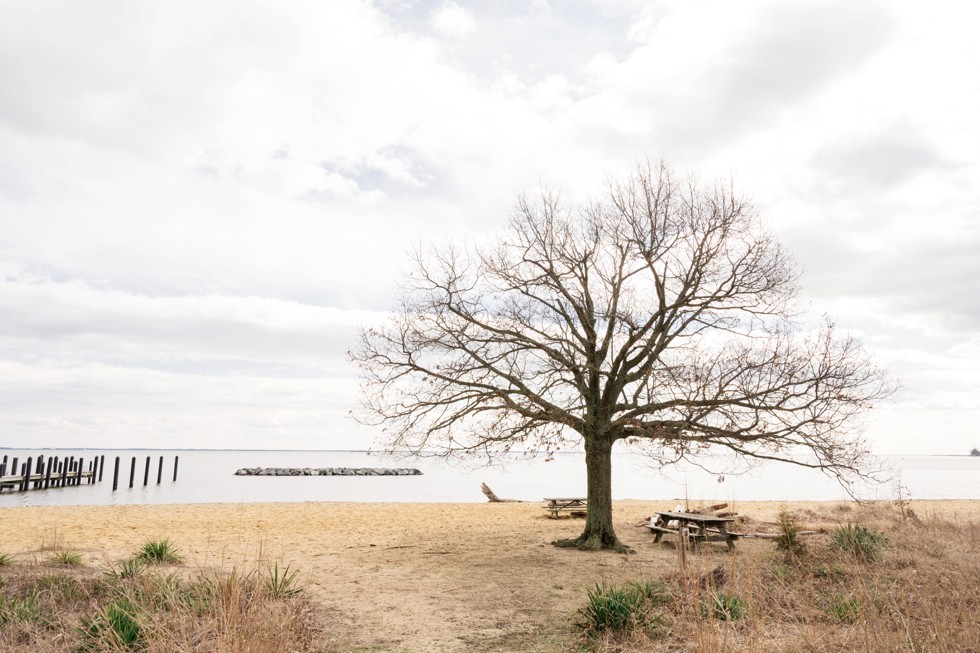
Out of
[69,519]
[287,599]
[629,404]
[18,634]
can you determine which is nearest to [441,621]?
[287,599]

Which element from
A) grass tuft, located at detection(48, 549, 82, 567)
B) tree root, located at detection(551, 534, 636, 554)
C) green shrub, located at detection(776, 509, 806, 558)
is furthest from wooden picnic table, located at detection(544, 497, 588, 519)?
grass tuft, located at detection(48, 549, 82, 567)

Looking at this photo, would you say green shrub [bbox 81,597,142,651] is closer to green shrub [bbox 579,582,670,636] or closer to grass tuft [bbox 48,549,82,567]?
grass tuft [bbox 48,549,82,567]

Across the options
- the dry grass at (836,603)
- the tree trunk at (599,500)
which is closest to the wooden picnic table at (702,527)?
the dry grass at (836,603)

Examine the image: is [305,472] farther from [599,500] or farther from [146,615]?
[146,615]

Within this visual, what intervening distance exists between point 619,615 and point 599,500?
22.7 ft

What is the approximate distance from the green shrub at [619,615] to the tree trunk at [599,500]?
601 centimetres

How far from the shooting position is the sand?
29.6 feet

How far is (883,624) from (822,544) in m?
8.55

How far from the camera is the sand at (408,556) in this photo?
29.6 feet

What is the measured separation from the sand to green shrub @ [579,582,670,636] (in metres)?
0.36

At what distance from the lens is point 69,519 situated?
21.9m

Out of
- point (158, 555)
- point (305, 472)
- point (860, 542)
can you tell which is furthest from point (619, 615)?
point (305, 472)

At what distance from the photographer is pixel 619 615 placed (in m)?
8.24

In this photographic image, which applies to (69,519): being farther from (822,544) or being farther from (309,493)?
(309,493)
